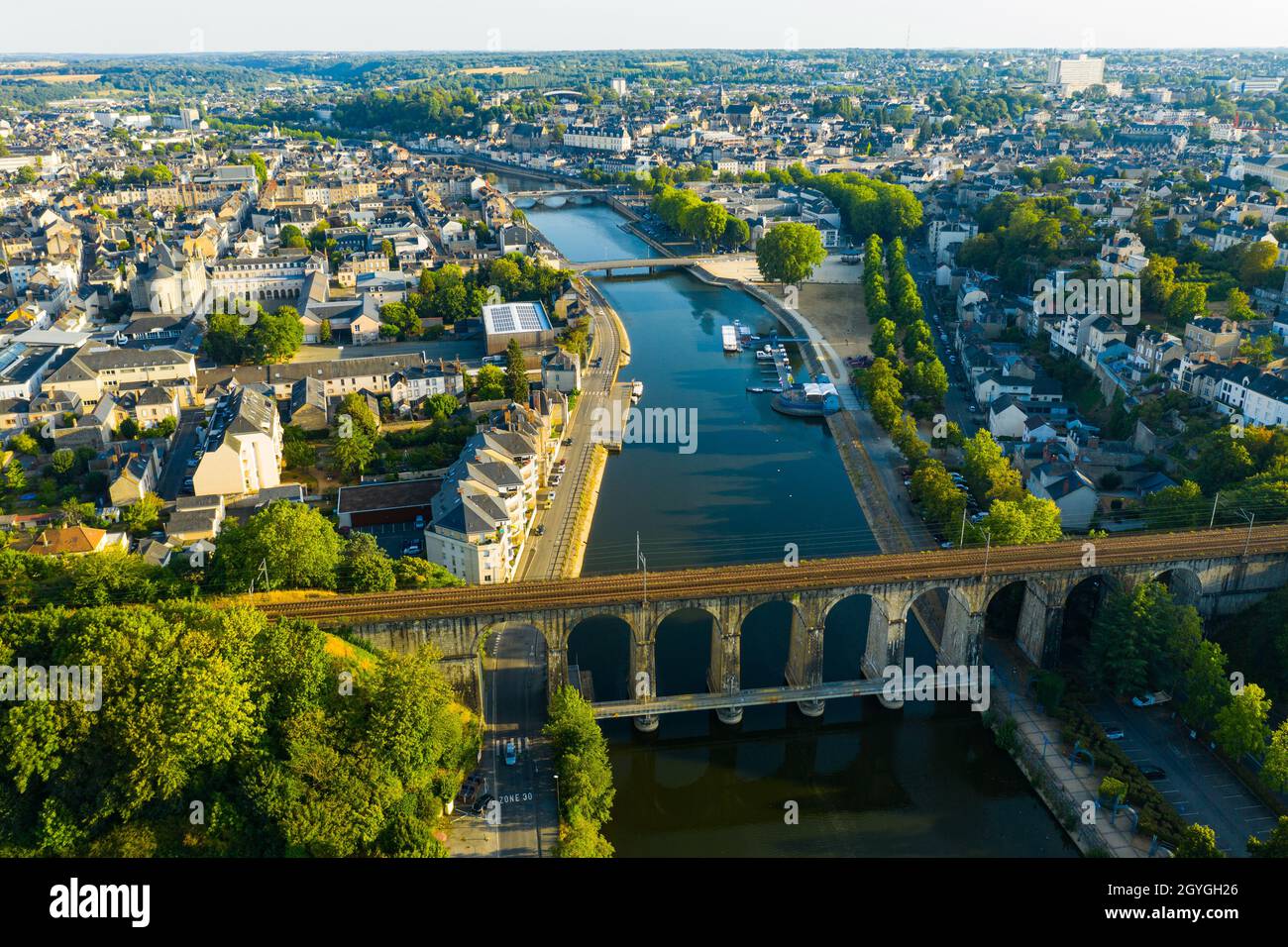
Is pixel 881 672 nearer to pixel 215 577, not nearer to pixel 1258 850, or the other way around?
pixel 1258 850

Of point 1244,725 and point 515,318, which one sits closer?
point 1244,725

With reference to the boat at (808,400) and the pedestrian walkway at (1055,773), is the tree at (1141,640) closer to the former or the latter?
the pedestrian walkway at (1055,773)

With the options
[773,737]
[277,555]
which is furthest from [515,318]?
[773,737]

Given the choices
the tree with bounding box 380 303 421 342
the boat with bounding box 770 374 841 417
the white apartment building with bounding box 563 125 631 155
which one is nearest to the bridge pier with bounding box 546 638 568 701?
the boat with bounding box 770 374 841 417

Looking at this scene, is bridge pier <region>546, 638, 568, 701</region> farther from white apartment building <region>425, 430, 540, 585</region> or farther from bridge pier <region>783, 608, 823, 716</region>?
bridge pier <region>783, 608, 823, 716</region>

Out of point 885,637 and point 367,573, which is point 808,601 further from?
point 367,573
